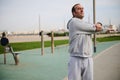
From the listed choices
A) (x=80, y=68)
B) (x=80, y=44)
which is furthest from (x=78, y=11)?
(x=80, y=68)

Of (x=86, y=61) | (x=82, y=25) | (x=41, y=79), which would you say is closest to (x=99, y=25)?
(x=82, y=25)

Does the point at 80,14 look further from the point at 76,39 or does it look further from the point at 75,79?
the point at 75,79

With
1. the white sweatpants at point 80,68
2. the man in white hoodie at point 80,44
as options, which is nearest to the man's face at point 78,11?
the man in white hoodie at point 80,44

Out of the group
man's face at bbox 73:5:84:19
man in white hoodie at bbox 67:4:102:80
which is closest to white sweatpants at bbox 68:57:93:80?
man in white hoodie at bbox 67:4:102:80

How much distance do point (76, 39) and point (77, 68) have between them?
330 mm

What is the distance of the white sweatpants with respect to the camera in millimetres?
3799

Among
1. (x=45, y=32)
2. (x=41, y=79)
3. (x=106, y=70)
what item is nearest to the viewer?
(x=41, y=79)

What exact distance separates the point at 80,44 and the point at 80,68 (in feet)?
0.92

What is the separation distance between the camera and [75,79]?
3875mm

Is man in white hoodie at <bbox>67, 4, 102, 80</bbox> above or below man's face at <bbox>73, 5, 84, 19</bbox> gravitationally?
below

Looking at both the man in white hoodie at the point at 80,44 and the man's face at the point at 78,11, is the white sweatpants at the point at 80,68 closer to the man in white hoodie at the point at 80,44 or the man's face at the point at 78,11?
the man in white hoodie at the point at 80,44

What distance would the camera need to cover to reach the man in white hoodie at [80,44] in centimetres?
376

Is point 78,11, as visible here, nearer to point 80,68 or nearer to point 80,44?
point 80,44

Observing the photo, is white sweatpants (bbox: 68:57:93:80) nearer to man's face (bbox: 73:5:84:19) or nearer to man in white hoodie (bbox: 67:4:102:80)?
man in white hoodie (bbox: 67:4:102:80)
